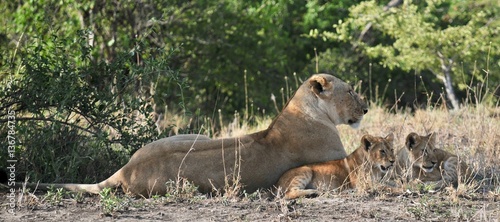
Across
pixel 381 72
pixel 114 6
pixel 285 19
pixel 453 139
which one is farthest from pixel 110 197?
pixel 381 72

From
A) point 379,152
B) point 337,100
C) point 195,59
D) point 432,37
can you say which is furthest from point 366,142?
point 195,59

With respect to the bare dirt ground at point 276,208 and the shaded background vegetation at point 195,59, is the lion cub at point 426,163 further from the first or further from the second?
the shaded background vegetation at point 195,59

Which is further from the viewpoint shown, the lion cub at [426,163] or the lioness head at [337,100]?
the lioness head at [337,100]

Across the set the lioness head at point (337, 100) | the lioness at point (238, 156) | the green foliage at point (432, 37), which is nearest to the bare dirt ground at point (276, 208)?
the lioness at point (238, 156)

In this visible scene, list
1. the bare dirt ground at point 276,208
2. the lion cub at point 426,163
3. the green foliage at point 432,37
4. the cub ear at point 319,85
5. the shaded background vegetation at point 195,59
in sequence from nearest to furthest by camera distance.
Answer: the bare dirt ground at point 276,208, the lion cub at point 426,163, the cub ear at point 319,85, the shaded background vegetation at point 195,59, the green foliage at point 432,37

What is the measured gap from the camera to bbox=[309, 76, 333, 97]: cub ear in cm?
852

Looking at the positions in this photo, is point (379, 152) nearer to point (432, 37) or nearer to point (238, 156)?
point (238, 156)

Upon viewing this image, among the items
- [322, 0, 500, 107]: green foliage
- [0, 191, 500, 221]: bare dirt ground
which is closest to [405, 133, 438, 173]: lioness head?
[0, 191, 500, 221]: bare dirt ground

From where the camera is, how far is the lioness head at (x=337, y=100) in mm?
8539

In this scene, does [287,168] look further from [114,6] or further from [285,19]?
[285,19]

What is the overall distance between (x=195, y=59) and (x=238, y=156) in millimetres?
11260

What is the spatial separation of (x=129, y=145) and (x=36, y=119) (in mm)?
965

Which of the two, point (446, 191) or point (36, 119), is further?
point (36, 119)

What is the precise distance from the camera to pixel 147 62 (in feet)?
28.7
